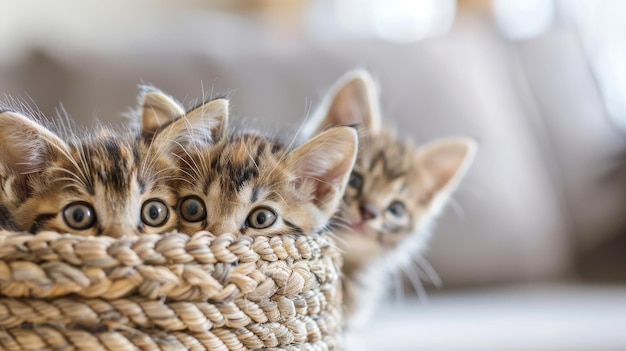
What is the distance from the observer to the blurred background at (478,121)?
64.4 inches

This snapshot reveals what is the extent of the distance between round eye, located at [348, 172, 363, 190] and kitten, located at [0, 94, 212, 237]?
1.41ft

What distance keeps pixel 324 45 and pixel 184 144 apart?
1289mm

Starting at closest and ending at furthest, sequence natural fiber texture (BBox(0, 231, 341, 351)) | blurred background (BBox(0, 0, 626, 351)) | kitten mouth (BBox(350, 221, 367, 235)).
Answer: natural fiber texture (BBox(0, 231, 341, 351)) → kitten mouth (BBox(350, 221, 367, 235)) → blurred background (BBox(0, 0, 626, 351))

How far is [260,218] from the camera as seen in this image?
72cm

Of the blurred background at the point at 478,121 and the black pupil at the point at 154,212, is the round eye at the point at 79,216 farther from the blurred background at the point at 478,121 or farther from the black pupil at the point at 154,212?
the blurred background at the point at 478,121

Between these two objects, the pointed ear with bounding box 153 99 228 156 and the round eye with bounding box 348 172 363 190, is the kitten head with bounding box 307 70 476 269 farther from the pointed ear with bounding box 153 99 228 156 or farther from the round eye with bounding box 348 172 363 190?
the pointed ear with bounding box 153 99 228 156

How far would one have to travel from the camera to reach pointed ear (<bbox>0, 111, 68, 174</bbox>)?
0.63m

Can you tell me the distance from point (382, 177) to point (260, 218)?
44 centimetres

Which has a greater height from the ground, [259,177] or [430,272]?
[430,272]

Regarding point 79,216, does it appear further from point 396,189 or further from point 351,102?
point 396,189

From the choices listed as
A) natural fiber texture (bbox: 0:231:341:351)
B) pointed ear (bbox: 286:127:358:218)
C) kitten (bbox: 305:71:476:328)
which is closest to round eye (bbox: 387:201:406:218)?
kitten (bbox: 305:71:476:328)

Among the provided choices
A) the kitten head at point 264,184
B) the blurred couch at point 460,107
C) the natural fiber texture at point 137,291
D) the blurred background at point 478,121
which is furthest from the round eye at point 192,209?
the blurred couch at point 460,107

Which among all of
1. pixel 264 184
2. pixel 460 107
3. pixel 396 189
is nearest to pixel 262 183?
pixel 264 184

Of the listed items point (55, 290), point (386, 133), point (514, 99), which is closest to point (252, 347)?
point (55, 290)
